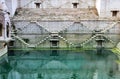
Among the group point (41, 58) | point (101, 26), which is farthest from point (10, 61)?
point (101, 26)

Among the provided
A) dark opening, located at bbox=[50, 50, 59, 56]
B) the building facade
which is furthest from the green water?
the building facade

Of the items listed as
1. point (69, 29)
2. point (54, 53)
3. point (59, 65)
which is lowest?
point (59, 65)

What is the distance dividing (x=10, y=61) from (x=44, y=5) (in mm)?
10399

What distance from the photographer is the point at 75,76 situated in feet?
60.7

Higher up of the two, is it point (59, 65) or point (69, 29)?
point (69, 29)

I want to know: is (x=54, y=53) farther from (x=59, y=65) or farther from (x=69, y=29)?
(x=59, y=65)

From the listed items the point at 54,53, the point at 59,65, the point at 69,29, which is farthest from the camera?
the point at 69,29

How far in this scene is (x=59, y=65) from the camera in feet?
71.9

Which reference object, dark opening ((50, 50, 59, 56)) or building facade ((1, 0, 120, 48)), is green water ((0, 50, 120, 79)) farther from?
building facade ((1, 0, 120, 48))

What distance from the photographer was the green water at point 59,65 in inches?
742

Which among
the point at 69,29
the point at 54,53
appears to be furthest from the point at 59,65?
the point at 69,29

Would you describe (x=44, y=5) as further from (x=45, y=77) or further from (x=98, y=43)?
(x=45, y=77)

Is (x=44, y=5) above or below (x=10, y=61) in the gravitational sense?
above

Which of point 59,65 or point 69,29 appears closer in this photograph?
point 59,65
